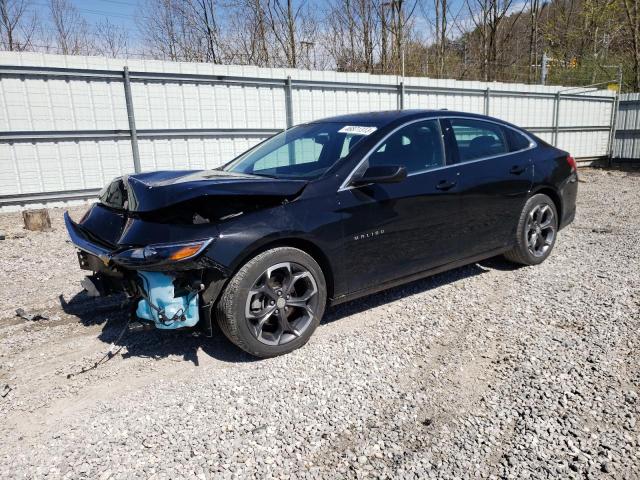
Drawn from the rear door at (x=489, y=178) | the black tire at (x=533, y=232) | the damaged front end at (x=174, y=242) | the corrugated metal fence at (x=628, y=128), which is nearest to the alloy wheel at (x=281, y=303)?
the damaged front end at (x=174, y=242)

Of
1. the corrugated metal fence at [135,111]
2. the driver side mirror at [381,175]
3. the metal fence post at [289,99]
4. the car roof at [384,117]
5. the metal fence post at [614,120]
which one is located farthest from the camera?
the metal fence post at [614,120]

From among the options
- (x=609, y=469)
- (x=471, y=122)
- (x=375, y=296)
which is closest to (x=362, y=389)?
(x=609, y=469)

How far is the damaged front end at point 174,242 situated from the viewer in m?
2.79

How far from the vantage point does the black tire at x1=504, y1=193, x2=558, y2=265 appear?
4.79 meters

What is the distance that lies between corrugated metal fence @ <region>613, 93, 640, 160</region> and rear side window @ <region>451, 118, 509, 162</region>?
47.2ft

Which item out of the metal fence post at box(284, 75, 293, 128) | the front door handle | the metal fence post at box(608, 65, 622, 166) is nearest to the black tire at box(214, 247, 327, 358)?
the front door handle

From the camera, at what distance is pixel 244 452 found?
231 centimetres

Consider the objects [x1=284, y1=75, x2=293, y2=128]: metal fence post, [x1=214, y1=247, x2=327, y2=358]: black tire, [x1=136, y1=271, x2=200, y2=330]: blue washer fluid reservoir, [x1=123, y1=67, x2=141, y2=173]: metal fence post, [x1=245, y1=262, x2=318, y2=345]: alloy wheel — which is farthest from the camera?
[x1=284, y1=75, x2=293, y2=128]: metal fence post

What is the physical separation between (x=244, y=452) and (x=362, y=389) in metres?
0.83

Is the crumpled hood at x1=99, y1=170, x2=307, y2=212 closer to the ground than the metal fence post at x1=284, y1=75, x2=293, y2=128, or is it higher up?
closer to the ground

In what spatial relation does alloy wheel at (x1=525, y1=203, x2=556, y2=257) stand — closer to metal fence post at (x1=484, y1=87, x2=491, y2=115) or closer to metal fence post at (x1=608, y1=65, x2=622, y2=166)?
metal fence post at (x1=484, y1=87, x2=491, y2=115)

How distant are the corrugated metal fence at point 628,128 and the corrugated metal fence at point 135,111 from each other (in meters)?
8.84

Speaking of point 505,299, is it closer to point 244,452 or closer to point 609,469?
point 609,469

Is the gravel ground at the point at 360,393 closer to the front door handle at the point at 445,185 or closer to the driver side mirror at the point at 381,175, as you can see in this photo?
the front door handle at the point at 445,185
